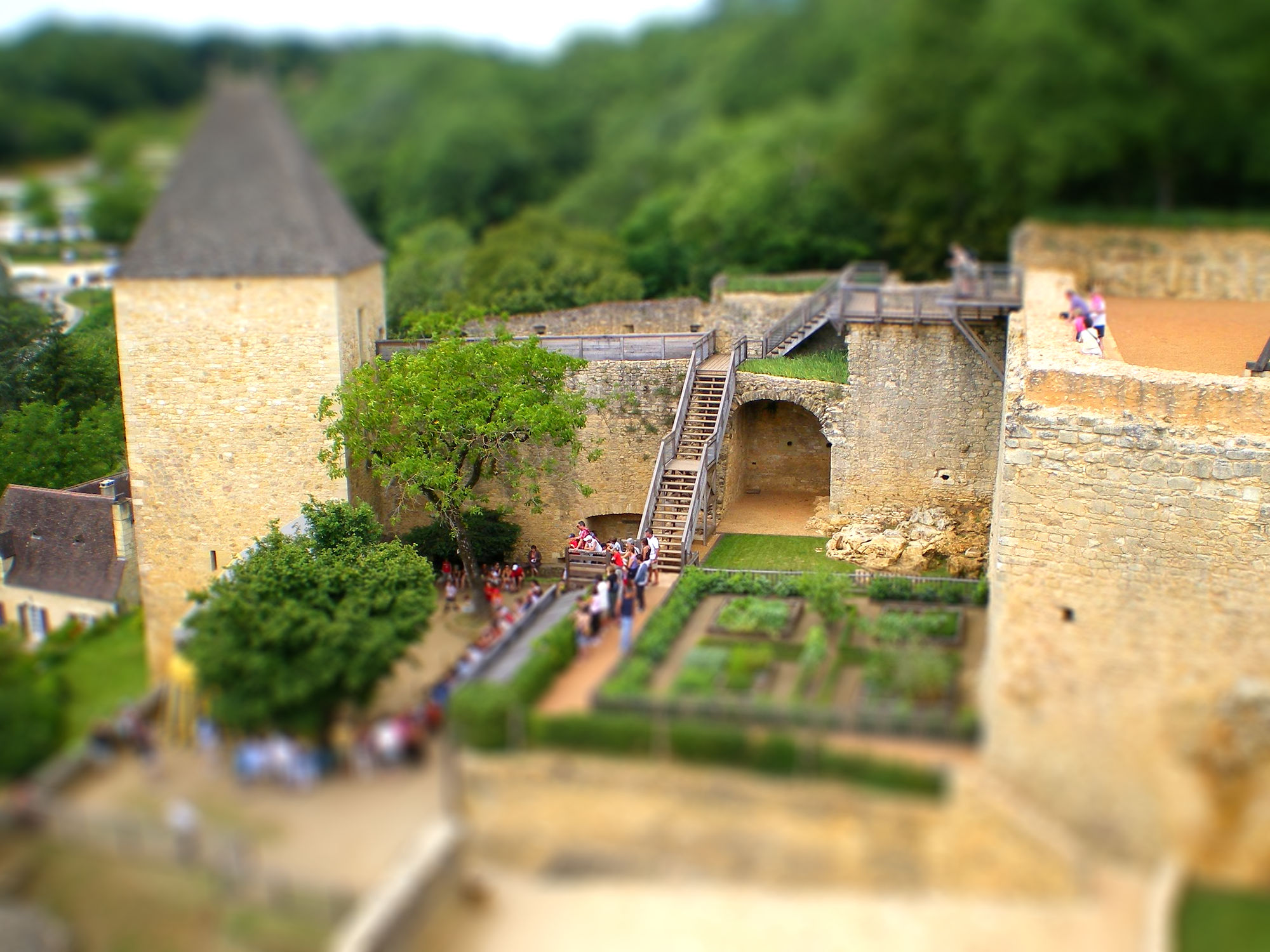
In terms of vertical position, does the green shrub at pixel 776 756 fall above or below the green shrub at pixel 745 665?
below

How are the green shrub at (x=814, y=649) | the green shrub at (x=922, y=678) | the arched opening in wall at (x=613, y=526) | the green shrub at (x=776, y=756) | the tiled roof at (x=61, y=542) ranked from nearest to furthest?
1. the green shrub at (x=776, y=756)
2. the green shrub at (x=922, y=678)
3. the green shrub at (x=814, y=649)
4. the tiled roof at (x=61, y=542)
5. the arched opening in wall at (x=613, y=526)

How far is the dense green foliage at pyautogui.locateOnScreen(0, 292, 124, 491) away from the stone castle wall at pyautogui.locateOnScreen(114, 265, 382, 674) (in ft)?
13.4

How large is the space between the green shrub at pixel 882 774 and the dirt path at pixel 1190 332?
10.1 metres

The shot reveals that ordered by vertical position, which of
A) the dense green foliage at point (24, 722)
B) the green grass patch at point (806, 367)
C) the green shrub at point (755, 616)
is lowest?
the dense green foliage at point (24, 722)

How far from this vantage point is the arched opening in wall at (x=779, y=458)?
2834 centimetres

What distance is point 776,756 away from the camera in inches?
592

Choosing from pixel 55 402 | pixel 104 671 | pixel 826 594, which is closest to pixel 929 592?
pixel 826 594

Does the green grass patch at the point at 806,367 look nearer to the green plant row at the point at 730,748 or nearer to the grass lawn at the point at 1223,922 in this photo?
the green plant row at the point at 730,748

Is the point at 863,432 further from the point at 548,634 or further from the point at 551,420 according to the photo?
the point at 548,634

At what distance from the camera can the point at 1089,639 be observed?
17406mm

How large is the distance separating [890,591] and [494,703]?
7.63m

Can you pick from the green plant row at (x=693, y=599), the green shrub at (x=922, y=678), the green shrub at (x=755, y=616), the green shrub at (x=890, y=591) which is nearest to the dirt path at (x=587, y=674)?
the green plant row at (x=693, y=599)

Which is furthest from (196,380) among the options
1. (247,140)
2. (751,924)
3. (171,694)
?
(751,924)

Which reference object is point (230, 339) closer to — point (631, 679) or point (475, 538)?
point (475, 538)
